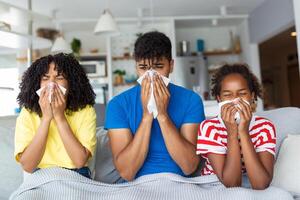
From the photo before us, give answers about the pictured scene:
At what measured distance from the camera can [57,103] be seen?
3.94ft

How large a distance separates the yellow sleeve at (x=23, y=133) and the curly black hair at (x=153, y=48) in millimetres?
499

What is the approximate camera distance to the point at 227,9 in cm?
465

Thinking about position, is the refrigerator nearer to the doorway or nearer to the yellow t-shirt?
the doorway

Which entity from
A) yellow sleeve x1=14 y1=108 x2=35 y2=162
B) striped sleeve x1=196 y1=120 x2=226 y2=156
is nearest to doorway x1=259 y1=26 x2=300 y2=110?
striped sleeve x1=196 y1=120 x2=226 y2=156

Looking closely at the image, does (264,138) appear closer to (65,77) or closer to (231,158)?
(231,158)

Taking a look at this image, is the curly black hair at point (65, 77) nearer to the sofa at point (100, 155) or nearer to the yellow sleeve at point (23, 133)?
the yellow sleeve at point (23, 133)

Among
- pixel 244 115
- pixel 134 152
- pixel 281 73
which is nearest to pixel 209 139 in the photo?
pixel 244 115

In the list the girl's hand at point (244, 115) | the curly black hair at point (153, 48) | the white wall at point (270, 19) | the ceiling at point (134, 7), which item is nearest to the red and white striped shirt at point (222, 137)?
the girl's hand at point (244, 115)

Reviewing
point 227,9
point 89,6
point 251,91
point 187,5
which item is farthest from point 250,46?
point 251,91

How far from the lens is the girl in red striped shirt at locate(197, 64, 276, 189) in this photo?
1.09 metres

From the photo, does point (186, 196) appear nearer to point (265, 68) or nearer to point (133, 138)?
point (133, 138)

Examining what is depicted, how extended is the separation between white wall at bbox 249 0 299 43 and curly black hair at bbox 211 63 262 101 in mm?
2750

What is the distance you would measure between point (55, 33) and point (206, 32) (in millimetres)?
2435

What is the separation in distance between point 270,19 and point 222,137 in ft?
11.5
